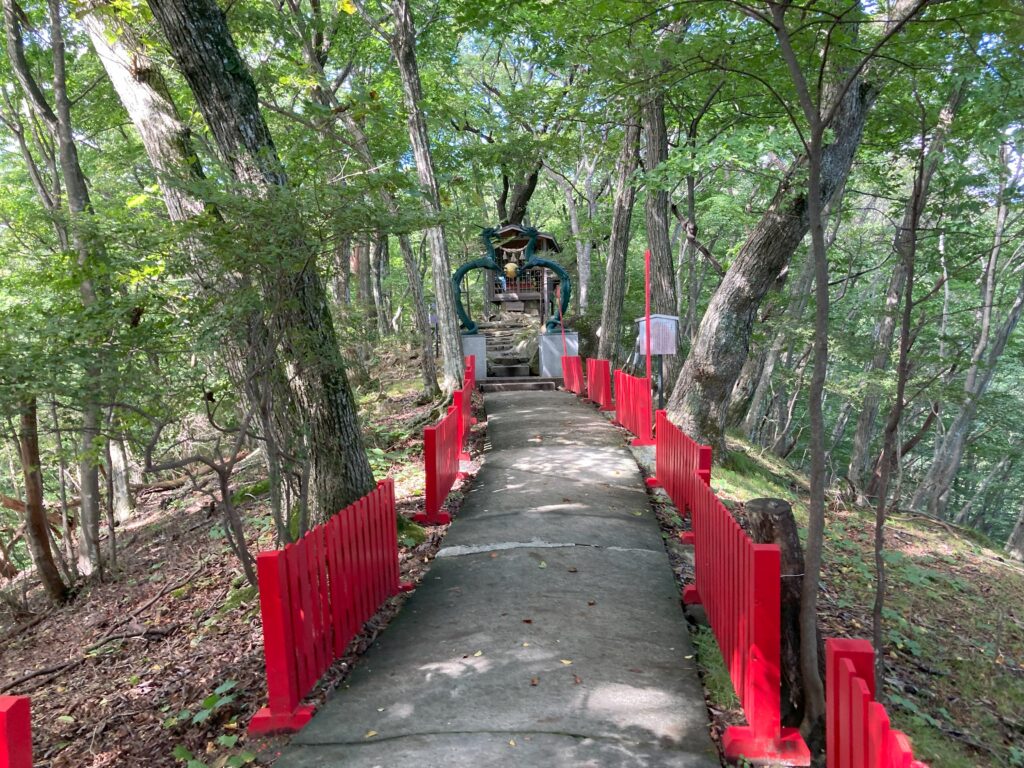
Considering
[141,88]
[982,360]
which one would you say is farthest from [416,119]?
[982,360]

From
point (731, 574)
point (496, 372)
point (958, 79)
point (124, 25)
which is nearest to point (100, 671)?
point (731, 574)

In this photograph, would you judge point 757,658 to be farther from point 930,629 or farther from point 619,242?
point 619,242

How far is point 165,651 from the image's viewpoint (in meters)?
5.56

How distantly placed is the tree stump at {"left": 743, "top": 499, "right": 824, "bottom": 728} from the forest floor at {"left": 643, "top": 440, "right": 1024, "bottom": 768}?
31cm

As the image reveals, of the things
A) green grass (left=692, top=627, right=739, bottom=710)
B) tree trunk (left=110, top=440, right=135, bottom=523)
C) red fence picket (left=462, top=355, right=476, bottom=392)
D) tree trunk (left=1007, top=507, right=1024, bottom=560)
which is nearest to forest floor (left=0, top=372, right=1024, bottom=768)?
green grass (left=692, top=627, right=739, bottom=710)

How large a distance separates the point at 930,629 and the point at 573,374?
35.1ft

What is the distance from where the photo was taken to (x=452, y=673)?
393 cm

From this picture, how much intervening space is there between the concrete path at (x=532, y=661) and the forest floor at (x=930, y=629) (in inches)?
13.1

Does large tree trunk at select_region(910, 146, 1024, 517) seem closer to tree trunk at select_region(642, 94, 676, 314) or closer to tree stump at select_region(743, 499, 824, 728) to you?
tree trunk at select_region(642, 94, 676, 314)

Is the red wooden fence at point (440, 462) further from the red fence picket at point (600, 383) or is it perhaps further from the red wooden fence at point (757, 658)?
the red fence picket at point (600, 383)

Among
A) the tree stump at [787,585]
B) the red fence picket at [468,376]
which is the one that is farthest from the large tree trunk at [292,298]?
the red fence picket at [468,376]

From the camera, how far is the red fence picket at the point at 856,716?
84.9 inches

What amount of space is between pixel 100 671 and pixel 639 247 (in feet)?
102

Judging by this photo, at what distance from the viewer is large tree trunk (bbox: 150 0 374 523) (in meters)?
5.39
